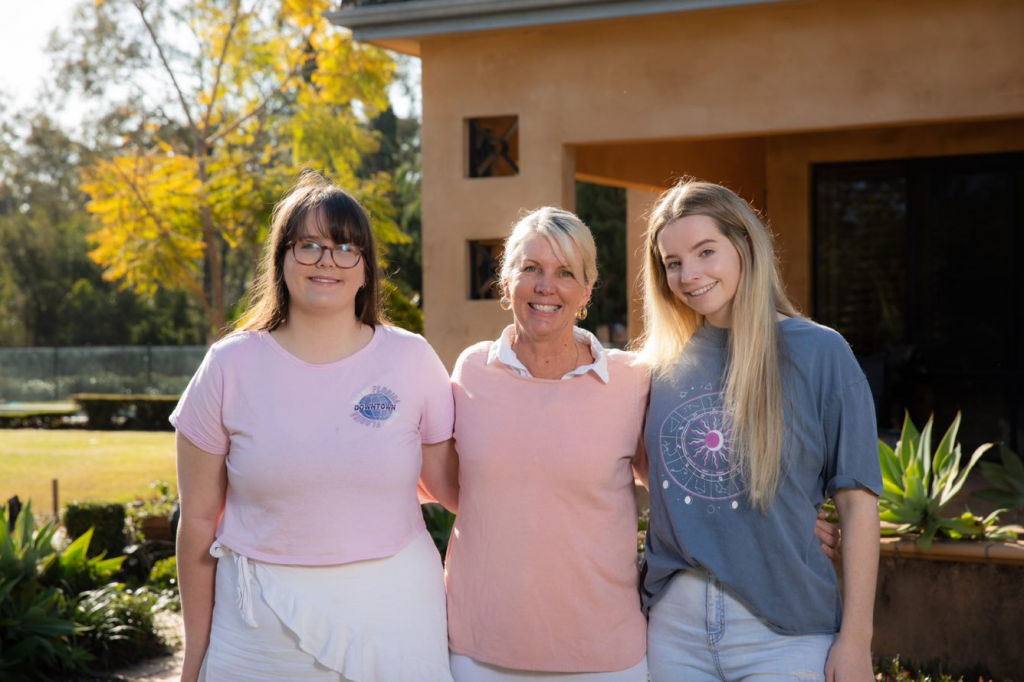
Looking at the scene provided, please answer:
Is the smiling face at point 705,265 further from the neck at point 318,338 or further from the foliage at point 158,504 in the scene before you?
the foliage at point 158,504

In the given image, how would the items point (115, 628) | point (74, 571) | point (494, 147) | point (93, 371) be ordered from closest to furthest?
point (115, 628), point (74, 571), point (494, 147), point (93, 371)

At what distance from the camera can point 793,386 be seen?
9.29ft

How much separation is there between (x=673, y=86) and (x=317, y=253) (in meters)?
5.10

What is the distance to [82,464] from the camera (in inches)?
749

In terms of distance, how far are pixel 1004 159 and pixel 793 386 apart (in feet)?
26.2

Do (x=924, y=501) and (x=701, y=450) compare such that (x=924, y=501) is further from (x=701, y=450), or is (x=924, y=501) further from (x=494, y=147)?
(x=494, y=147)

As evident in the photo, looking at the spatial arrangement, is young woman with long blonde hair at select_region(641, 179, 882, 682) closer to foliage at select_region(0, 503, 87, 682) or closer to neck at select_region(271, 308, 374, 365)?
neck at select_region(271, 308, 374, 365)

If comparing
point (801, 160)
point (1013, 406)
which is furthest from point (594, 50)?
point (1013, 406)

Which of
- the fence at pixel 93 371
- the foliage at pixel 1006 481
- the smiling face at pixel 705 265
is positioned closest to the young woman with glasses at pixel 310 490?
the smiling face at pixel 705 265

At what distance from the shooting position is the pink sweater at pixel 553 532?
304 cm

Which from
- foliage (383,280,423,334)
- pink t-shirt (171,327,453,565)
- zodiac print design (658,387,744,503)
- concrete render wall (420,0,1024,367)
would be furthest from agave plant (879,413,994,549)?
foliage (383,280,423,334)

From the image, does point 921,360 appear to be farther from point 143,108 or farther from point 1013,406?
point 143,108

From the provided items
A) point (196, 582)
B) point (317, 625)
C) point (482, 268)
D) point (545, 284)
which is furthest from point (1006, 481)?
point (196, 582)

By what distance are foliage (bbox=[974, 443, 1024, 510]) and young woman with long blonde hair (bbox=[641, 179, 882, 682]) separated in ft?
12.7
